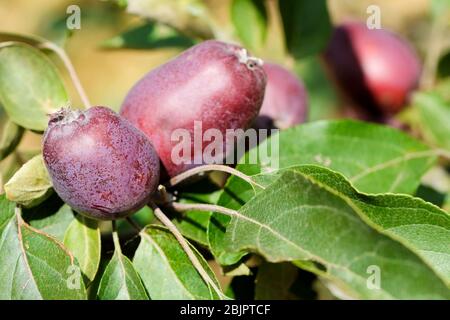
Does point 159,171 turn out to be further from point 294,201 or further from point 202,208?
point 294,201

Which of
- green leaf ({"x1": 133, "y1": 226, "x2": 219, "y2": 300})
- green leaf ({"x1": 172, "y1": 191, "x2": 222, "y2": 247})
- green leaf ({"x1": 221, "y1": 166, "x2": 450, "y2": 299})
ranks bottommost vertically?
green leaf ({"x1": 133, "y1": 226, "x2": 219, "y2": 300})

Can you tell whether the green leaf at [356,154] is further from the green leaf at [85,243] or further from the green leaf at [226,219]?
the green leaf at [85,243]

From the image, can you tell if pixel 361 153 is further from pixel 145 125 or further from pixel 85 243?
pixel 85 243

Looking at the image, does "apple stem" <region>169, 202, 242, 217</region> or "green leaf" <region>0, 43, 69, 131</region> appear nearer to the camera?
"apple stem" <region>169, 202, 242, 217</region>

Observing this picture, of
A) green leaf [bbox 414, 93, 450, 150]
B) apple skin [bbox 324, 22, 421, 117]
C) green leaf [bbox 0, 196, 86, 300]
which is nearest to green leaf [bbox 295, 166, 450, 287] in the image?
green leaf [bbox 0, 196, 86, 300]

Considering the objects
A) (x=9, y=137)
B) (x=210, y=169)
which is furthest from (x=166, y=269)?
(x=9, y=137)

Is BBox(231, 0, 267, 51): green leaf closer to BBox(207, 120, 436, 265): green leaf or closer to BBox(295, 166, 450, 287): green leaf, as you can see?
BBox(207, 120, 436, 265): green leaf

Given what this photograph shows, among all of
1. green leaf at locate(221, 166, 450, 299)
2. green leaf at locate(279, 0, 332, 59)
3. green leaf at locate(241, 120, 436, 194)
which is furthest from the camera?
green leaf at locate(279, 0, 332, 59)
